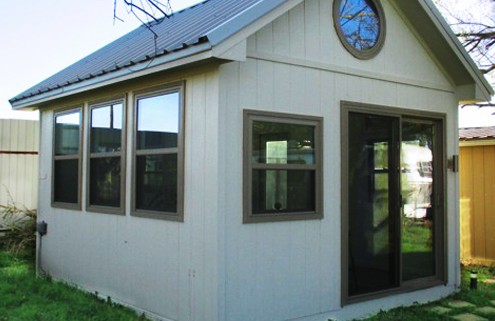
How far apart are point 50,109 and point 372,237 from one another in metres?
4.75

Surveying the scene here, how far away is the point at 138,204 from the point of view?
6.01m

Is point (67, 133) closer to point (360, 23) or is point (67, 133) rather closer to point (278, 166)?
point (278, 166)

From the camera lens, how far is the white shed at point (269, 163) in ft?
16.6

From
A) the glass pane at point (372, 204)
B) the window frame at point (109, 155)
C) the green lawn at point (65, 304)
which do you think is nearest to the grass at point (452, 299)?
the green lawn at point (65, 304)

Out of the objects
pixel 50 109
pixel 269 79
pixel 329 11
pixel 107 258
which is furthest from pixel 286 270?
pixel 50 109

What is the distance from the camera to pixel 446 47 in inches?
266

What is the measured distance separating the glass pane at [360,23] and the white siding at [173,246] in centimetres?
188

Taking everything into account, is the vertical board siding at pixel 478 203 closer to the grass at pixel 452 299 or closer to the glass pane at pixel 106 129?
the grass at pixel 452 299

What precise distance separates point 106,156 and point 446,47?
4.27 meters

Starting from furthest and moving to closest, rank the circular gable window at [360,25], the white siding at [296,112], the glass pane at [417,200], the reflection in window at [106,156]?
the glass pane at [417,200]
the reflection in window at [106,156]
the circular gable window at [360,25]
the white siding at [296,112]

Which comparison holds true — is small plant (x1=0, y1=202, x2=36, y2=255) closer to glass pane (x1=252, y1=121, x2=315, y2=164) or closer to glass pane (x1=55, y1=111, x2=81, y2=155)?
glass pane (x1=55, y1=111, x2=81, y2=155)

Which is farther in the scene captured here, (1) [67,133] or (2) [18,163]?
(2) [18,163]

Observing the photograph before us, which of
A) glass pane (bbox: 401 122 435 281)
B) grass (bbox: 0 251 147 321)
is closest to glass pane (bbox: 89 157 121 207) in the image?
grass (bbox: 0 251 147 321)

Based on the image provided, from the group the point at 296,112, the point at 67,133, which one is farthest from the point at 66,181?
the point at 296,112
